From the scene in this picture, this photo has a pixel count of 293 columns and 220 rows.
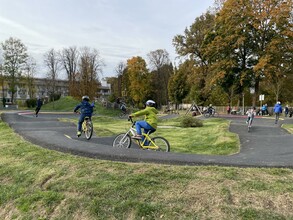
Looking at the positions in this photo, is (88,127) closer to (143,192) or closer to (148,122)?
(148,122)

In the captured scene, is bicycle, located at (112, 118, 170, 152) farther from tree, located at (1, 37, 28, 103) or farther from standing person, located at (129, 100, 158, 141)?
tree, located at (1, 37, 28, 103)

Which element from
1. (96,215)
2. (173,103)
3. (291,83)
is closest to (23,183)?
(96,215)

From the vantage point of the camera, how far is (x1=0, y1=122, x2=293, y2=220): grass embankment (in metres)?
4.41

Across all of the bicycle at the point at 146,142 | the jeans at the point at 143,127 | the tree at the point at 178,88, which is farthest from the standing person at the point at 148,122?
the tree at the point at 178,88

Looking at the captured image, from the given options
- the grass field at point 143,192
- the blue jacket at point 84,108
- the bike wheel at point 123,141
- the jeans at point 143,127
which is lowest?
the grass field at point 143,192

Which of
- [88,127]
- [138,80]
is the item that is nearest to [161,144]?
[88,127]

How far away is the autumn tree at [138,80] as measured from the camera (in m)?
69.6

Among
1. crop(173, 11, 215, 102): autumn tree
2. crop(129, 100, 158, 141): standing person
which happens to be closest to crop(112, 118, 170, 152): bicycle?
crop(129, 100, 158, 141): standing person

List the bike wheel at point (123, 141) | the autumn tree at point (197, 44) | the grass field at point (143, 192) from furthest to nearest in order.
→ the autumn tree at point (197, 44), the bike wheel at point (123, 141), the grass field at point (143, 192)

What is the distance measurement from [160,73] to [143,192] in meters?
68.4

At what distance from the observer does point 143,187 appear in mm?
5184

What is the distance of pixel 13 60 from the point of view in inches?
2069

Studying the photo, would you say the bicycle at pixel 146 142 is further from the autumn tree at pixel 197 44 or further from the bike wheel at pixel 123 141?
the autumn tree at pixel 197 44

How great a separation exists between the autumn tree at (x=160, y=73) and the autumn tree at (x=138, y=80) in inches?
98.0
